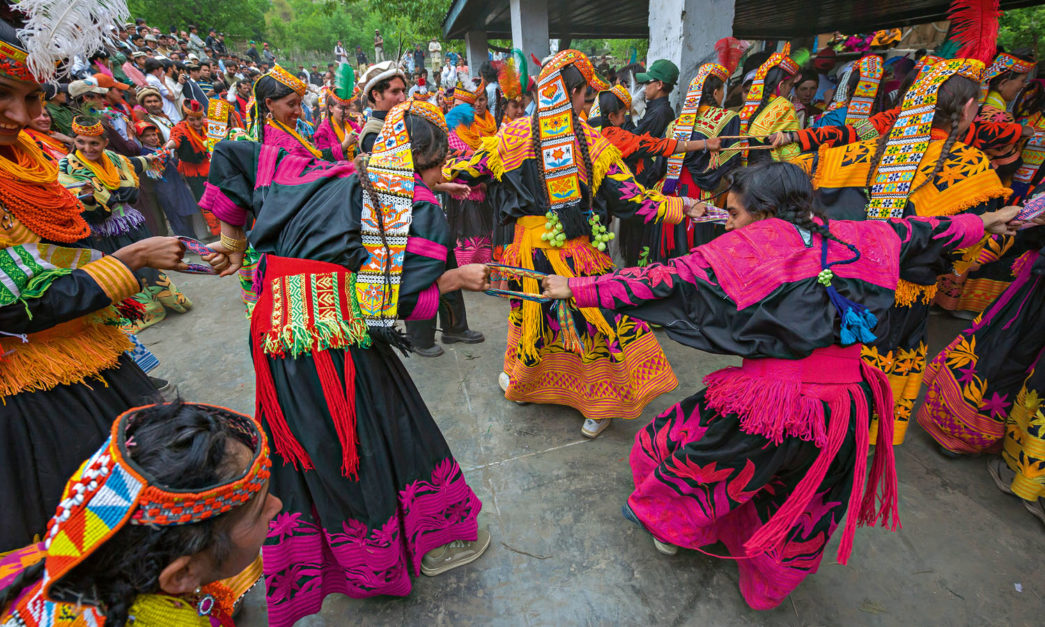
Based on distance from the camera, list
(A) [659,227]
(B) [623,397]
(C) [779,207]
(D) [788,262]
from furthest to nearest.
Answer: (A) [659,227] → (B) [623,397] → (C) [779,207] → (D) [788,262]

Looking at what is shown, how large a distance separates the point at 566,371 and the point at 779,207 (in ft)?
5.91

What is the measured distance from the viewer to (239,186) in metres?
1.94

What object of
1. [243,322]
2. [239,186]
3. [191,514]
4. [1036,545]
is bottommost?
[1036,545]

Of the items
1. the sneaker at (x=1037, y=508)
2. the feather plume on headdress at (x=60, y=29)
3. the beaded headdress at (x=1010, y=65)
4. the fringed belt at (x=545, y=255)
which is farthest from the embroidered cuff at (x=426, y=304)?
the beaded headdress at (x=1010, y=65)

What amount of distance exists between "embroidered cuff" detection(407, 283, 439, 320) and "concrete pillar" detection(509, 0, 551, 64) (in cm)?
736

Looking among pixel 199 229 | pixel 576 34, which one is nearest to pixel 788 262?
pixel 199 229

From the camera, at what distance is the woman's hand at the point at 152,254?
1.78 m

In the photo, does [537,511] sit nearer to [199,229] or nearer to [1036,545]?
[1036,545]

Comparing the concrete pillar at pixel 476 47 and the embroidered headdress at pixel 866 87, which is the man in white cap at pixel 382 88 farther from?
the concrete pillar at pixel 476 47

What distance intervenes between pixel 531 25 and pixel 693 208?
21.8 feet

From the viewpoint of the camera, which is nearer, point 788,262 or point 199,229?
point 788,262

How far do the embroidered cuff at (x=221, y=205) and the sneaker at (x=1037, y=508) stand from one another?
4.13 metres

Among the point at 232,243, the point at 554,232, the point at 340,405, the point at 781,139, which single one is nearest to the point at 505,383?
the point at 554,232

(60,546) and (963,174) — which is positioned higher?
(963,174)
